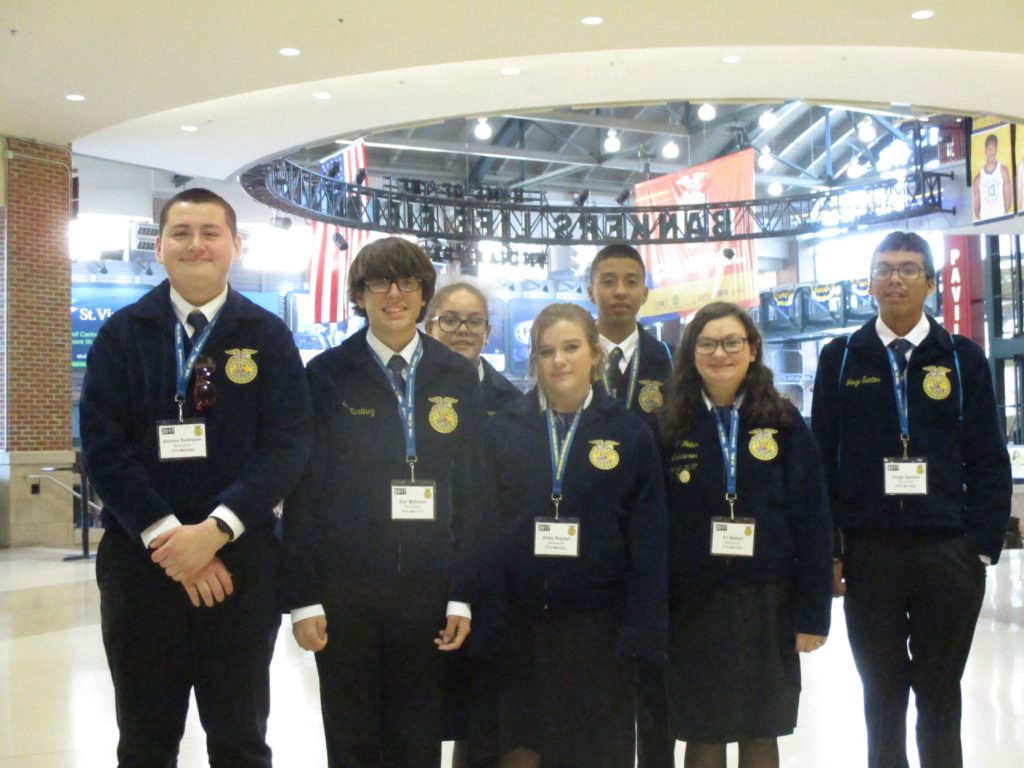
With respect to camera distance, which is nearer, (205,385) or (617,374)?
(205,385)

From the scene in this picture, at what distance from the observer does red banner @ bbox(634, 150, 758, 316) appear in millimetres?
15594

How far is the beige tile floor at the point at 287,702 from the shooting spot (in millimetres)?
3977

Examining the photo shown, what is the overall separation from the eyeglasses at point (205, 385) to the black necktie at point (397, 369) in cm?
47

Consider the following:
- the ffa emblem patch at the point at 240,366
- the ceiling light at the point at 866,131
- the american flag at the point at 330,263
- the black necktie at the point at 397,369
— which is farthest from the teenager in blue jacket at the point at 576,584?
the ceiling light at the point at 866,131

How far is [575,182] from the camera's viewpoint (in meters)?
25.5

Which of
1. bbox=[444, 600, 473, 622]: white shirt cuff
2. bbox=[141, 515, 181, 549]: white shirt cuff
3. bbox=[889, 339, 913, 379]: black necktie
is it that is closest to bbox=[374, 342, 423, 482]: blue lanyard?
bbox=[444, 600, 473, 622]: white shirt cuff

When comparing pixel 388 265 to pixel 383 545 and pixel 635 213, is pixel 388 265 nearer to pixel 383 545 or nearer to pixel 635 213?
pixel 383 545

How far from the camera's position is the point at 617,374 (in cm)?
348

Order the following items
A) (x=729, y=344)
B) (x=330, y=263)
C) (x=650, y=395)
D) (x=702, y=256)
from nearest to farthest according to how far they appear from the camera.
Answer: (x=729, y=344) < (x=650, y=395) < (x=330, y=263) < (x=702, y=256)

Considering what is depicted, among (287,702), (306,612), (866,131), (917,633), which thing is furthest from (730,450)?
(866,131)

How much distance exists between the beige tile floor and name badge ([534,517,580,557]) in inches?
66.5

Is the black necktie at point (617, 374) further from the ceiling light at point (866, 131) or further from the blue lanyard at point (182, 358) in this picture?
the ceiling light at point (866, 131)

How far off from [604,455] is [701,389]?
44cm

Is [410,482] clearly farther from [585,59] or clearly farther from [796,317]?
[796,317]
